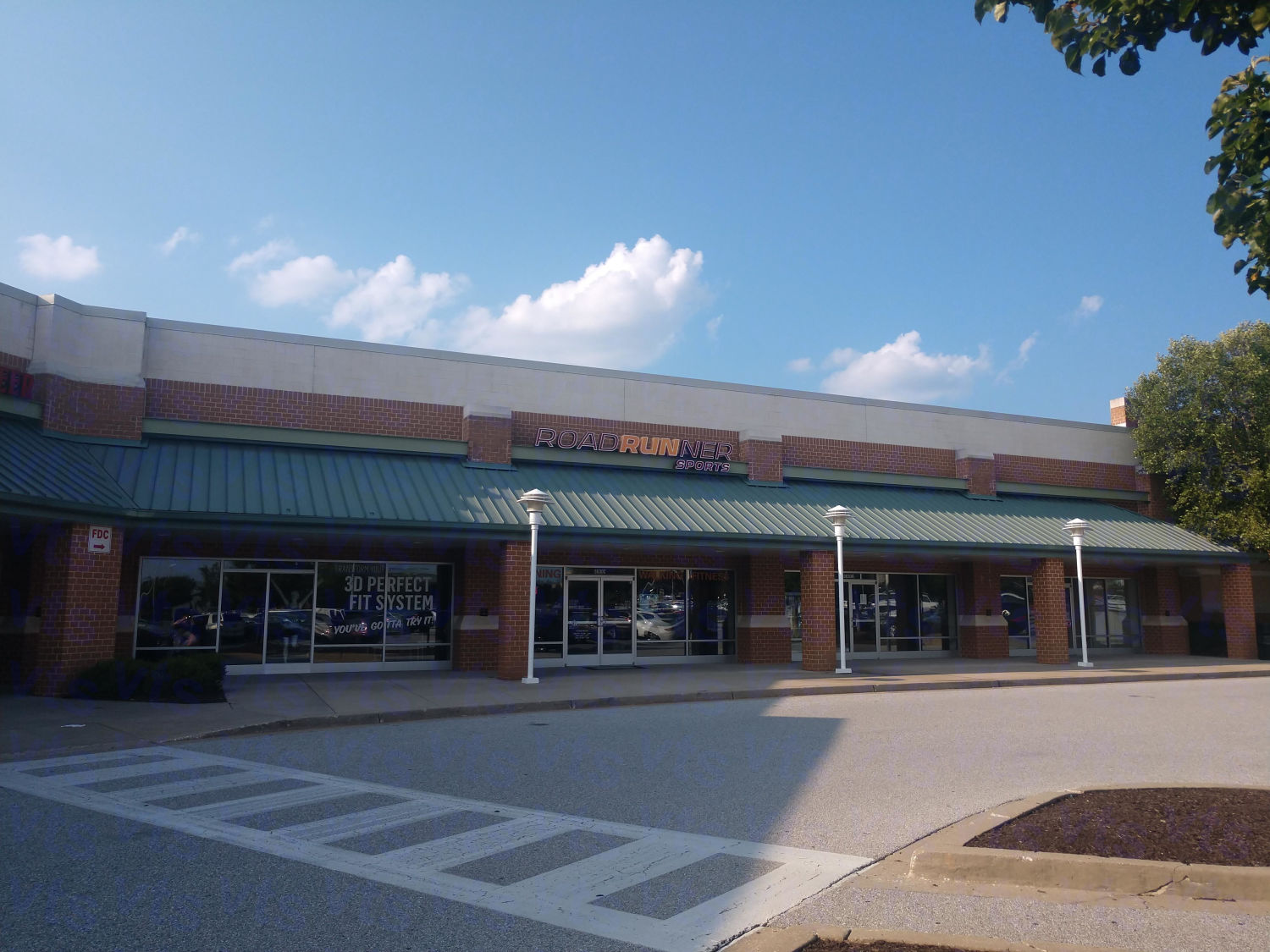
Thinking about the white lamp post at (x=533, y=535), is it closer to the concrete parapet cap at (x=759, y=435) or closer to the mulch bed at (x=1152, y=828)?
the concrete parapet cap at (x=759, y=435)

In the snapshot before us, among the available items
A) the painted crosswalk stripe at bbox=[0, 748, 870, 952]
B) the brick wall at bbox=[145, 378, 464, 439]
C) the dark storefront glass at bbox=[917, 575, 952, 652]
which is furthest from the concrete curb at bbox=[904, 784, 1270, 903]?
the dark storefront glass at bbox=[917, 575, 952, 652]

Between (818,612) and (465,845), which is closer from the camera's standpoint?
(465,845)

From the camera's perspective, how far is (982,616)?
26266 mm

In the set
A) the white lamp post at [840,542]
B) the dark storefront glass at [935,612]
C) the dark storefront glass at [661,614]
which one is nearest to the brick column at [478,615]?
the dark storefront glass at [661,614]

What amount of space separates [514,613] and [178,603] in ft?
22.0

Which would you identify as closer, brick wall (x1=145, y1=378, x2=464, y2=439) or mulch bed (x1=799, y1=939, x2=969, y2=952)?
mulch bed (x1=799, y1=939, x2=969, y2=952)

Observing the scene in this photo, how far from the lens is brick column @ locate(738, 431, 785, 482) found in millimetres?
24125

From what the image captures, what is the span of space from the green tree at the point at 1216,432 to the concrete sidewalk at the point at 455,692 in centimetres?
435

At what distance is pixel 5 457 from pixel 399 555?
25.2 feet

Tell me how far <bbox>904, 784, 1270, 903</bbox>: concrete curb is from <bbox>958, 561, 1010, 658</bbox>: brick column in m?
20.9

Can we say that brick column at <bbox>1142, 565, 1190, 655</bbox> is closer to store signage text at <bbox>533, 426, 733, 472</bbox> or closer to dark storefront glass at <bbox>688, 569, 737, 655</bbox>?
dark storefront glass at <bbox>688, 569, 737, 655</bbox>

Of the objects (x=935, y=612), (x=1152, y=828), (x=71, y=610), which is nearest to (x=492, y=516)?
(x=71, y=610)

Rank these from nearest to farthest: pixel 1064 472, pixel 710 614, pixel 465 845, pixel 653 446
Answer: pixel 465 845, pixel 653 446, pixel 710 614, pixel 1064 472

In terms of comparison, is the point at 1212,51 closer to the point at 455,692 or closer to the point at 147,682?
the point at 455,692
